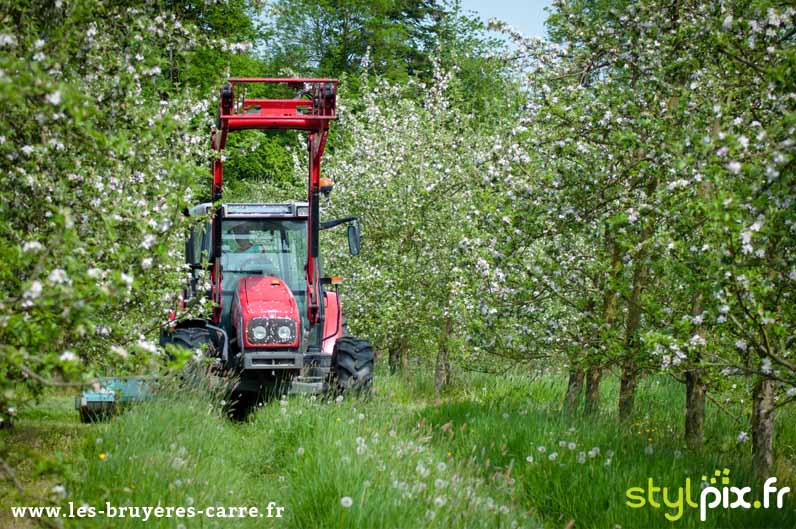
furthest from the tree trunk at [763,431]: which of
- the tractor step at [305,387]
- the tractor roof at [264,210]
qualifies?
the tractor roof at [264,210]

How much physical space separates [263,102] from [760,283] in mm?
7116

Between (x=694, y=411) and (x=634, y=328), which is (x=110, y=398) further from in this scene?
(x=694, y=411)

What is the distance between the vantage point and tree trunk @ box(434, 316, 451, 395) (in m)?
16.1

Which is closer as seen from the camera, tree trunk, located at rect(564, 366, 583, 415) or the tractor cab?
tree trunk, located at rect(564, 366, 583, 415)

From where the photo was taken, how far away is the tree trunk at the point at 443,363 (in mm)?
16062

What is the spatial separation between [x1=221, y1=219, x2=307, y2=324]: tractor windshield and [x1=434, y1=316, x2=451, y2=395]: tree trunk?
3959 millimetres

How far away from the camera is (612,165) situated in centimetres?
888

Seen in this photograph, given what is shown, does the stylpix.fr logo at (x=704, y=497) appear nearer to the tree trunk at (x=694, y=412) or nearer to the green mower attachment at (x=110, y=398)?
the tree trunk at (x=694, y=412)

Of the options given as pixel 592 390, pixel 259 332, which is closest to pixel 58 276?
pixel 592 390

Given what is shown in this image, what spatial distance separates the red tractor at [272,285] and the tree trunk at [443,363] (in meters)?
3.18

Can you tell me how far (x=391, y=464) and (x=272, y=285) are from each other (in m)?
5.56

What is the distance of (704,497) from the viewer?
22.6ft

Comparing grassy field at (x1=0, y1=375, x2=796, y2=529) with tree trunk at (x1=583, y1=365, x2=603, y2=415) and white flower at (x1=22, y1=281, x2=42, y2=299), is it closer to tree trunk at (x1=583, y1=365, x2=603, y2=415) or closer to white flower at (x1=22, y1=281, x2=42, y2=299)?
tree trunk at (x1=583, y1=365, x2=603, y2=415)

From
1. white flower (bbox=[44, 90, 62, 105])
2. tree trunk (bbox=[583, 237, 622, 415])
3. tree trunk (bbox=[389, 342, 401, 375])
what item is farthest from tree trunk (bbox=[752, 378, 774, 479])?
tree trunk (bbox=[389, 342, 401, 375])
